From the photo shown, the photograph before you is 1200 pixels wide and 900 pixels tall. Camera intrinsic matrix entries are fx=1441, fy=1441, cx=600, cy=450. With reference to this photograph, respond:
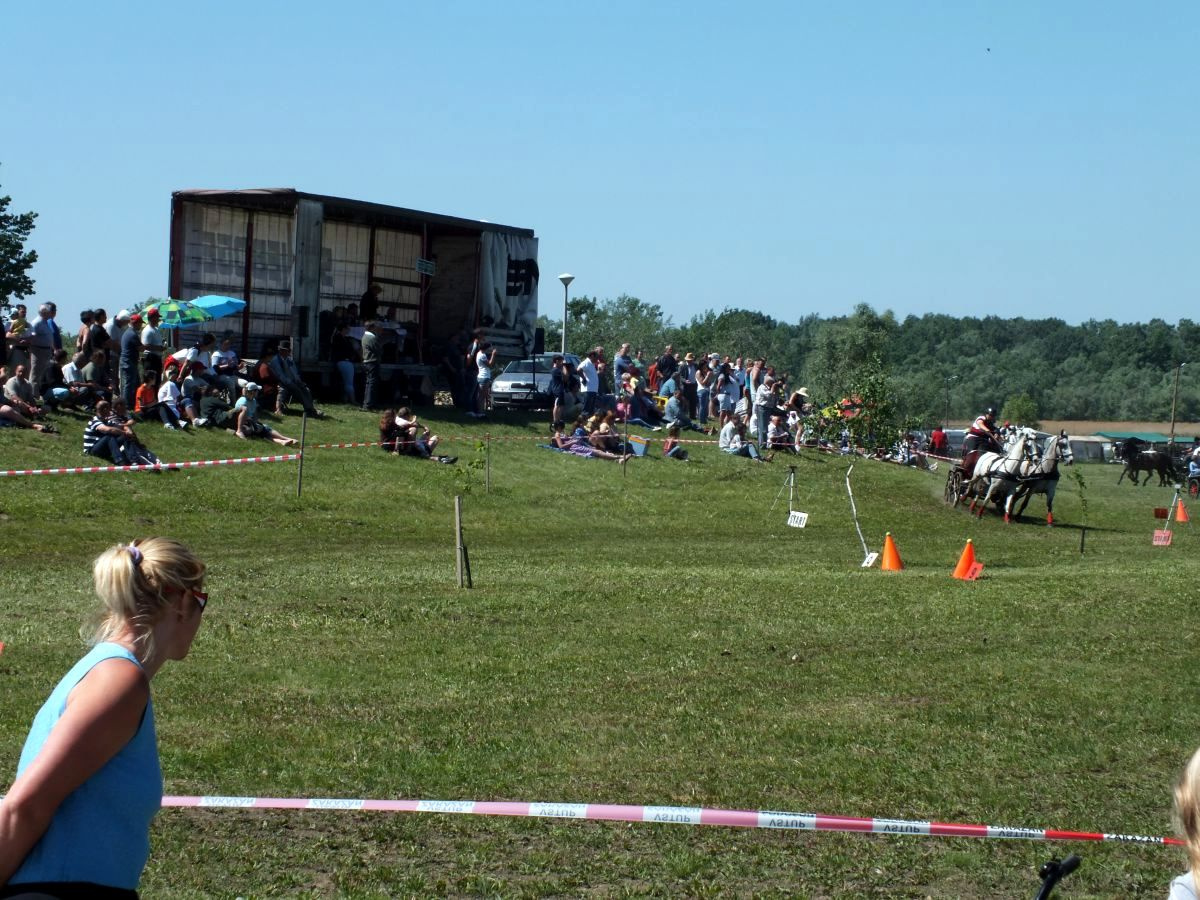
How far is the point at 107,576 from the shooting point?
3.70m

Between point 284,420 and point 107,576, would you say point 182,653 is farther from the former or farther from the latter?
point 284,420

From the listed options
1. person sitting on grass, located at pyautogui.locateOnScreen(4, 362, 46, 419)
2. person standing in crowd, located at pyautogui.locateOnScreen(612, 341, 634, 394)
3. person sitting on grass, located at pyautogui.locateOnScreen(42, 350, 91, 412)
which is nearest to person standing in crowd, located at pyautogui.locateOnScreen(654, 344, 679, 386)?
person standing in crowd, located at pyautogui.locateOnScreen(612, 341, 634, 394)

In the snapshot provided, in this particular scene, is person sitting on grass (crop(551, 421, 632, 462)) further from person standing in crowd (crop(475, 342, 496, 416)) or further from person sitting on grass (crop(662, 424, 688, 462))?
person standing in crowd (crop(475, 342, 496, 416))

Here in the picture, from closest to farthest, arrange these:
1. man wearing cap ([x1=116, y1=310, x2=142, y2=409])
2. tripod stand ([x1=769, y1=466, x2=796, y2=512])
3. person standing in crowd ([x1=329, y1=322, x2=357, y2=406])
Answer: man wearing cap ([x1=116, y1=310, x2=142, y2=409])
tripod stand ([x1=769, y1=466, x2=796, y2=512])
person standing in crowd ([x1=329, y1=322, x2=357, y2=406])

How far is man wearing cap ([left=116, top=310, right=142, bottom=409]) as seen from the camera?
26.4 m

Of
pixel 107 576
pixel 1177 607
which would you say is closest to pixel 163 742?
pixel 107 576

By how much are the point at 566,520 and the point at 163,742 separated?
16.9 m

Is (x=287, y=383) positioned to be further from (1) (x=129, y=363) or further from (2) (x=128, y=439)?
(2) (x=128, y=439)

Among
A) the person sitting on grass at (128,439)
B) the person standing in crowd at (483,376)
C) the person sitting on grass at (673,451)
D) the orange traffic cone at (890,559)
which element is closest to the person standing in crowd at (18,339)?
the person sitting on grass at (128,439)

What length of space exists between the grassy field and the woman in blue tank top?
3158mm

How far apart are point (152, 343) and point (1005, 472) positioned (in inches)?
676

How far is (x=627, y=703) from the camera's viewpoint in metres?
10.4

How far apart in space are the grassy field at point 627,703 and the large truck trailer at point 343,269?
34.9ft

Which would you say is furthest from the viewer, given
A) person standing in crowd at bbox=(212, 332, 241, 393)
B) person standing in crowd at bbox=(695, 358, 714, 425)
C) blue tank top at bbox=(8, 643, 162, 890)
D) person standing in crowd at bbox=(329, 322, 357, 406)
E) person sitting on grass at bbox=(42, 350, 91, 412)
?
person standing in crowd at bbox=(695, 358, 714, 425)
